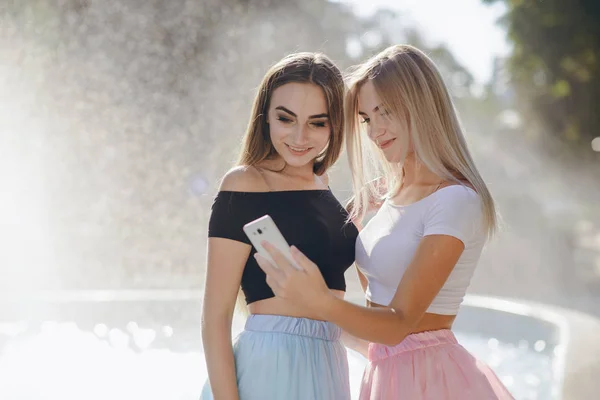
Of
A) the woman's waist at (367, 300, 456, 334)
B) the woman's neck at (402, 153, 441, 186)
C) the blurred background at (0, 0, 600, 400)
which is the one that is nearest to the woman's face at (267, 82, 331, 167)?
the woman's neck at (402, 153, 441, 186)

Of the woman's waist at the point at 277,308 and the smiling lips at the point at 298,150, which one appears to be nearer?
the woman's waist at the point at 277,308

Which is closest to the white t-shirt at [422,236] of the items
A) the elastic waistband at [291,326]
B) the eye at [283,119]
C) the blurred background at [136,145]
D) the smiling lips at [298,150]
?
the elastic waistband at [291,326]

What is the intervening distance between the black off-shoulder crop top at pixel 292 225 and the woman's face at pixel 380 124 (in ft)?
0.86

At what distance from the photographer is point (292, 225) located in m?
2.43

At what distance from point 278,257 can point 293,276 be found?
2.3 inches

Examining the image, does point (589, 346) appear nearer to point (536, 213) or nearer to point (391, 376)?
point (391, 376)

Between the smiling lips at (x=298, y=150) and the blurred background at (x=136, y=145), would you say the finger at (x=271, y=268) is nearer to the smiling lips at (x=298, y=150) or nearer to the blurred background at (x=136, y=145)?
the smiling lips at (x=298, y=150)

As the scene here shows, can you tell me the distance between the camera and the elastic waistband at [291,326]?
2395 mm

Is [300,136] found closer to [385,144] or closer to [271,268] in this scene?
[385,144]

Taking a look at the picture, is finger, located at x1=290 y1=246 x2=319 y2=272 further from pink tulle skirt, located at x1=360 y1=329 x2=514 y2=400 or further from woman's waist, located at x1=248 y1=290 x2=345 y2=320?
pink tulle skirt, located at x1=360 y1=329 x2=514 y2=400

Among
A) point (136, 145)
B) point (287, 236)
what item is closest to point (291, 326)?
point (287, 236)

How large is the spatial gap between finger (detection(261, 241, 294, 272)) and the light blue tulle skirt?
59 cm

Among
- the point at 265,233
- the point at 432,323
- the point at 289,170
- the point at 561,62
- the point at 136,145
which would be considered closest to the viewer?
the point at 265,233

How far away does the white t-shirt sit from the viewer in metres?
2.31
